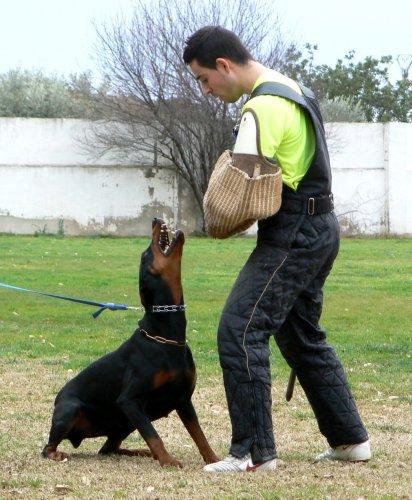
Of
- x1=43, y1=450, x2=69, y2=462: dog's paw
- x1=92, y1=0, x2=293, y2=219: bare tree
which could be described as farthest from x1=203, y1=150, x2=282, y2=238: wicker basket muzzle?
x1=92, y1=0, x2=293, y2=219: bare tree

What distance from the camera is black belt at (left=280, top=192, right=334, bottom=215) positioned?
17.5 feet

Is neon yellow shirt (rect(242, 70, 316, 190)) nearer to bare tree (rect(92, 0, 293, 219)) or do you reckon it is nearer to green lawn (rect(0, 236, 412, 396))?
green lawn (rect(0, 236, 412, 396))

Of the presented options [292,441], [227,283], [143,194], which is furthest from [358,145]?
[292,441]

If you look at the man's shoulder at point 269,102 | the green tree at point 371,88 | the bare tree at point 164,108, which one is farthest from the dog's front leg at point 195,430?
the green tree at point 371,88

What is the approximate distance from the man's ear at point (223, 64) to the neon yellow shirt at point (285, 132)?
16 centimetres

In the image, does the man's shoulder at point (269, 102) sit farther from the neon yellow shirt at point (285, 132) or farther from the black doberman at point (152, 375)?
the black doberman at point (152, 375)

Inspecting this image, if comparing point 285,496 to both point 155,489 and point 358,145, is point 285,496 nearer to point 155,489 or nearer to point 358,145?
point 155,489

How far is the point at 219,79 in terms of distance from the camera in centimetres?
530

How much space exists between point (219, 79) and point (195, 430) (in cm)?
187

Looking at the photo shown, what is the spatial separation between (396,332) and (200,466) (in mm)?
6756

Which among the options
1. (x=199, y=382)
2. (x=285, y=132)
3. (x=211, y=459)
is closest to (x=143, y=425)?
(x=211, y=459)

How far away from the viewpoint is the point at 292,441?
6.59m

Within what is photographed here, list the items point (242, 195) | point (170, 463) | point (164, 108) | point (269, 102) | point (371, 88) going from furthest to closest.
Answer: point (371, 88) < point (164, 108) < point (170, 463) < point (269, 102) < point (242, 195)

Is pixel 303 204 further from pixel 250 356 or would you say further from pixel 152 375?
pixel 152 375
